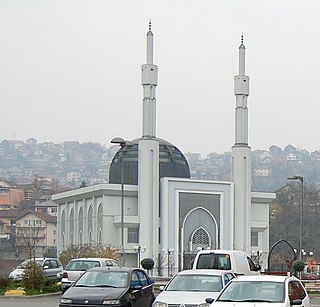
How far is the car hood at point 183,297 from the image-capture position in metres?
20.1

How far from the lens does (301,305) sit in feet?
59.1

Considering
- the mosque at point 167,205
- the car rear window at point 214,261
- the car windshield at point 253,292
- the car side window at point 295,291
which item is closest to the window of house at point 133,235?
the mosque at point 167,205

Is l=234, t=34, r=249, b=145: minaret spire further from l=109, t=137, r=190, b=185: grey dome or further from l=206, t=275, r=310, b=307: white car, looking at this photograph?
l=206, t=275, r=310, b=307: white car

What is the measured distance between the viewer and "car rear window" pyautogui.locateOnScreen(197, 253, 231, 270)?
93.2 ft

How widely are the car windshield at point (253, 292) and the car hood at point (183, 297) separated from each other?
2.21 m

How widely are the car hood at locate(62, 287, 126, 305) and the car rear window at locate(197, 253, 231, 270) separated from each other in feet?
22.2

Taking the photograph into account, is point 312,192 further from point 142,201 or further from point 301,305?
point 301,305

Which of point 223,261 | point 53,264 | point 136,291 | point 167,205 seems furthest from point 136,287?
point 167,205

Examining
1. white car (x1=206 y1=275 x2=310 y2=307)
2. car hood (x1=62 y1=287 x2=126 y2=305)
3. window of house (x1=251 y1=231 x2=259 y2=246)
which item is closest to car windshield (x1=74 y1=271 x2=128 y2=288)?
car hood (x1=62 y1=287 x2=126 y2=305)

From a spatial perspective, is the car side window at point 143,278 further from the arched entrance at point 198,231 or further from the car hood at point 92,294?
the arched entrance at point 198,231

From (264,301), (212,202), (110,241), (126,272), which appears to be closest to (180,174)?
(212,202)

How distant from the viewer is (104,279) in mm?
22859

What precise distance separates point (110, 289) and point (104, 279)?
2.48ft

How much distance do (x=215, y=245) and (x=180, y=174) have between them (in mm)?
8481
